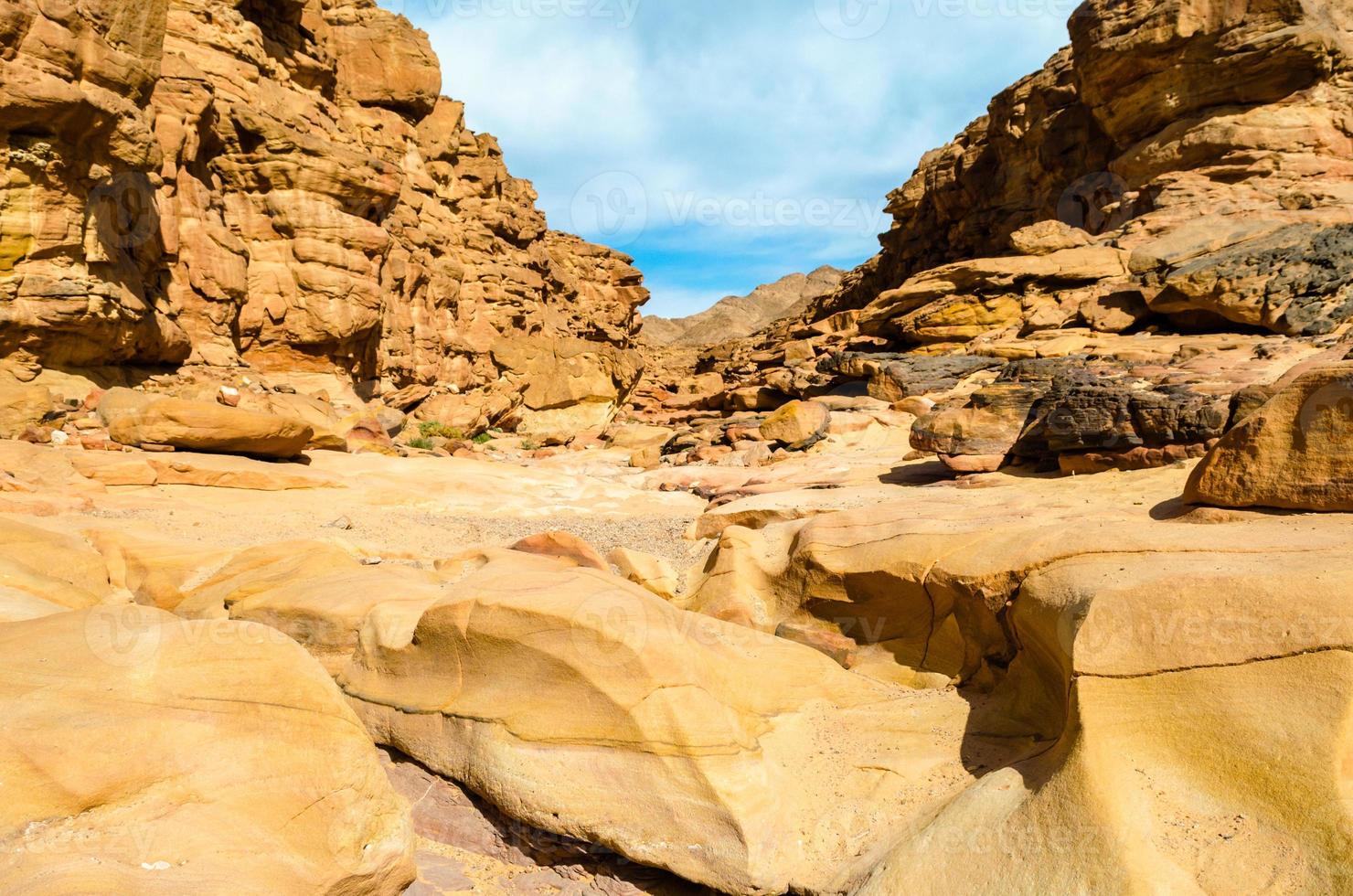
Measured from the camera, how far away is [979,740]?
3023 mm

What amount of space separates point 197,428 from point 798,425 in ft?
29.1

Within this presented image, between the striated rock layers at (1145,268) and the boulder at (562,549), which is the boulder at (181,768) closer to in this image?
the boulder at (562,549)

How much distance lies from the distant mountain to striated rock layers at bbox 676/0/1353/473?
36955 millimetres

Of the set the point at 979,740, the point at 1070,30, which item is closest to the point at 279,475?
the point at 979,740

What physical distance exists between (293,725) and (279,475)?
6.61 m

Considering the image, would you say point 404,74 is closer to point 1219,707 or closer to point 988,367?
point 988,367

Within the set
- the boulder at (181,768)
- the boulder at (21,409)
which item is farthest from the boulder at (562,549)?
the boulder at (21,409)

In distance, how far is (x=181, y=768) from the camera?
7.72 feet

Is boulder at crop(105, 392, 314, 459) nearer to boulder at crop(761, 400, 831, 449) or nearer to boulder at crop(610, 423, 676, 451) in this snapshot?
boulder at crop(761, 400, 831, 449)

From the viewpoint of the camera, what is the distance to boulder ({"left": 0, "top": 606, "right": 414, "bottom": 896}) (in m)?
2.03

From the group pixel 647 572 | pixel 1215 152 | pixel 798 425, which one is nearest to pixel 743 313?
pixel 1215 152

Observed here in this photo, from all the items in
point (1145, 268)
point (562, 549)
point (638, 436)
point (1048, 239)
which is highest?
point (1048, 239)

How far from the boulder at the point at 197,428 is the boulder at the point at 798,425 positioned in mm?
7749

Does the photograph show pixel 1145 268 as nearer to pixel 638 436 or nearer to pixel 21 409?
pixel 638 436
